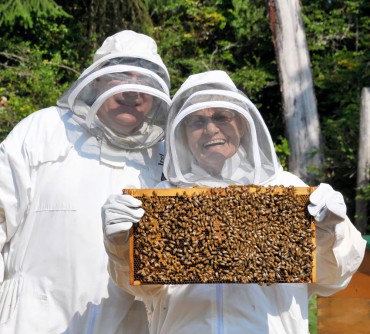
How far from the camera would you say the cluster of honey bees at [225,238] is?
3.50 meters

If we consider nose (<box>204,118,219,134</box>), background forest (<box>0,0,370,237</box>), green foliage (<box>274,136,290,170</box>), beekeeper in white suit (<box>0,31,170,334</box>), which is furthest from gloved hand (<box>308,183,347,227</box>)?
green foliage (<box>274,136,290,170</box>)

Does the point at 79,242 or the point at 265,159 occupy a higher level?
the point at 265,159

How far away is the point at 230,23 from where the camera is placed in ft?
39.7

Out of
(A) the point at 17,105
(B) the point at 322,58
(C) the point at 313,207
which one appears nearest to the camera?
(C) the point at 313,207

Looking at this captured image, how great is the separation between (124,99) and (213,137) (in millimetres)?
734

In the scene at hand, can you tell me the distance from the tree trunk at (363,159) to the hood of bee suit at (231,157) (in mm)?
5037

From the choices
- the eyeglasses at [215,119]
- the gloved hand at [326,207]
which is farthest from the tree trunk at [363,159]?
the gloved hand at [326,207]

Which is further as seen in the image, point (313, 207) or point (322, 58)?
point (322, 58)

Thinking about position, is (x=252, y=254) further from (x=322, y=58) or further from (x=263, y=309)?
(x=322, y=58)

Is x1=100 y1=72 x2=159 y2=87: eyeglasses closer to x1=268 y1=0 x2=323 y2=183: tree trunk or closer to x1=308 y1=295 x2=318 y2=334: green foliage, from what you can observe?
x1=308 y1=295 x2=318 y2=334: green foliage

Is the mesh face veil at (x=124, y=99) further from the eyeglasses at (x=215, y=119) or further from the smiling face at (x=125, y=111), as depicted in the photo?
the eyeglasses at (x=215, y=119)

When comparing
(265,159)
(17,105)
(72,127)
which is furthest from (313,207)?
(17,105)

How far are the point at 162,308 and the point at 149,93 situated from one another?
1.14 m

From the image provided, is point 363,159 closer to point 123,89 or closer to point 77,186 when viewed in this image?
point 123,89
